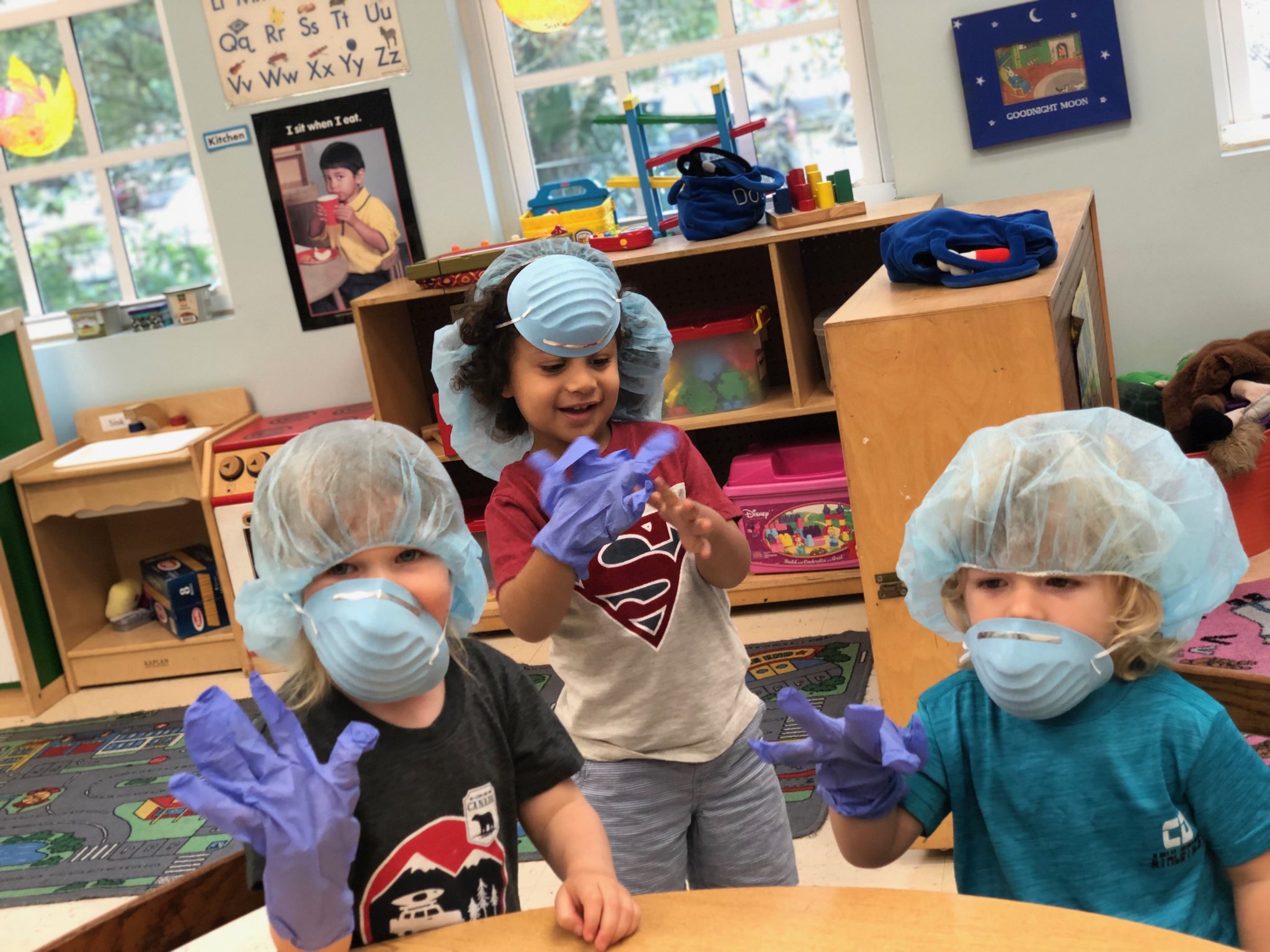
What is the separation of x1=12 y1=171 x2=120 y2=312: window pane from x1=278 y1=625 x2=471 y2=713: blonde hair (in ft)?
12.0

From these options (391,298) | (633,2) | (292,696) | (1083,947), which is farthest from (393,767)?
(633,2)

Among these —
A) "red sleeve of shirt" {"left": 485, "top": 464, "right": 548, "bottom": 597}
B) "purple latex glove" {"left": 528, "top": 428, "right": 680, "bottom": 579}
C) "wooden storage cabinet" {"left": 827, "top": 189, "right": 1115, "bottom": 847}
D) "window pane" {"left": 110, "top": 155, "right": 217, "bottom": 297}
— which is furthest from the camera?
"window pane" {"left": 110, "top": 155, "right": 217, "bottom": 297}

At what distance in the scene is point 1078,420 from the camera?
1167 mm

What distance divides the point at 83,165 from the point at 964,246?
10.9 ft

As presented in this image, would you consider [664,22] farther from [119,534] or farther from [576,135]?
[119,534]

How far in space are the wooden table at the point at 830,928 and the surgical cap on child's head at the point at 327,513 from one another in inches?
12.5

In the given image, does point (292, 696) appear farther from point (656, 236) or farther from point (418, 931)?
point (656, 236)

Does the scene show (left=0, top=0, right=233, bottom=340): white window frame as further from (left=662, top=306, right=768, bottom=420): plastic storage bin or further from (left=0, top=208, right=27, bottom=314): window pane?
(left=662, top=306, right=768, bottom=420): plastic storage bin

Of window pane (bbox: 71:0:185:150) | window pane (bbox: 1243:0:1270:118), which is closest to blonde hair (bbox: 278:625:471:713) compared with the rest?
window pane (bbox: 1243:0:1270:118)

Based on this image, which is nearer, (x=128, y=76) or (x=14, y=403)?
(x=14, y=403)

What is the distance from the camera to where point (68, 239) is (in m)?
4.46

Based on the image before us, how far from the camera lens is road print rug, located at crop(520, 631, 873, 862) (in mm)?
2611

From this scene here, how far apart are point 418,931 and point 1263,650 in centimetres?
230

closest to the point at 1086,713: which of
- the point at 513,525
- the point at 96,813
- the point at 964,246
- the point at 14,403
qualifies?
the point at 513,525
